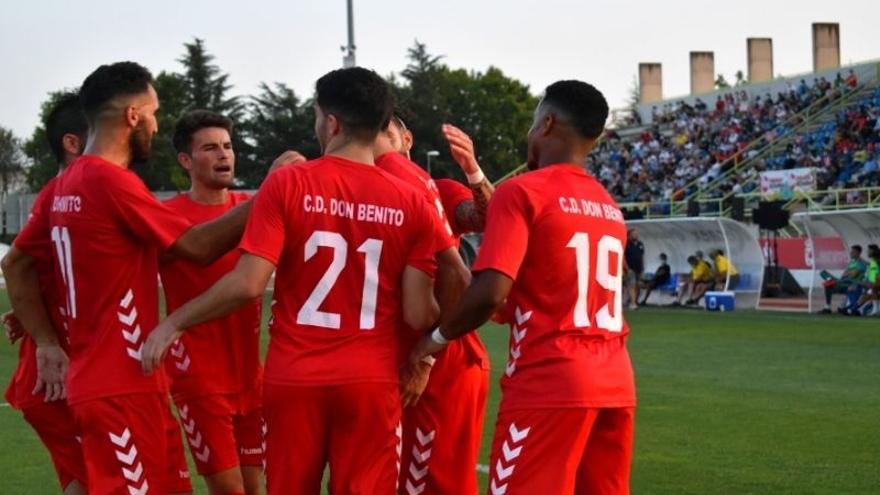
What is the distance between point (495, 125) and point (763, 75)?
3599 centimetres

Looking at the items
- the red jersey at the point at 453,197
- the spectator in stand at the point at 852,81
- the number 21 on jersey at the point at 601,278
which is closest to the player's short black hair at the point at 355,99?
the number 21 on jersey at the point at 601,278

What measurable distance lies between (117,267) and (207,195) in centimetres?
222

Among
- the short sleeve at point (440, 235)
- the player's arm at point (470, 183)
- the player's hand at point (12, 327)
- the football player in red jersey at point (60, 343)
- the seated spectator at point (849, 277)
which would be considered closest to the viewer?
the short sleeve at point (440, 235)

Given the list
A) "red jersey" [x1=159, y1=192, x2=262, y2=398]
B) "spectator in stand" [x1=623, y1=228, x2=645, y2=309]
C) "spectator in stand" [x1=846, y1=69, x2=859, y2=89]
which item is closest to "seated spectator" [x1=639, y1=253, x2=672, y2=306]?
"spectator in stand" [x1=623, y1=228, x2=645, y2=309]

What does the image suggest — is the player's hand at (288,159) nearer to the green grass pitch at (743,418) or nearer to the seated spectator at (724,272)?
the green grass pitch at (743,418)

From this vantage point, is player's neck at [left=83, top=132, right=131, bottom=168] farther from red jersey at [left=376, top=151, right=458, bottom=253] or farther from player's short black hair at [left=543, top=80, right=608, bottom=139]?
player's short black hair at [left=543, top=80, right=608, bottom=139]

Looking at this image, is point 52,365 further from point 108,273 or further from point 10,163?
point 10,163

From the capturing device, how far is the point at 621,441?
5.65 meters

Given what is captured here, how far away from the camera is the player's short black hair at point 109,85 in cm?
592

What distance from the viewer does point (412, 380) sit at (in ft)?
19.7

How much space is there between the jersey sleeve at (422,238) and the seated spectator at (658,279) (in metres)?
29.2

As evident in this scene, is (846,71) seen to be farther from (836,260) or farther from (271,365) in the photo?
(271,365)

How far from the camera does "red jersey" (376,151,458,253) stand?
19.9ft

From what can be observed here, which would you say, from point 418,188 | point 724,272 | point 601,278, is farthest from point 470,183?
point 724,272
